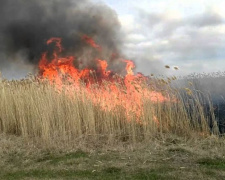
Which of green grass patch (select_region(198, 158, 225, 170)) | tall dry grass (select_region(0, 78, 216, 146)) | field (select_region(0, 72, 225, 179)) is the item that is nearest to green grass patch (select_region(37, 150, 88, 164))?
field (select_region(0, 72, 225, 179))

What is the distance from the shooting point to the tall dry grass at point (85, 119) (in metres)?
7.38

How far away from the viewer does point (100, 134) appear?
24.7ft

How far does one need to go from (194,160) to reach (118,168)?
149 centimetres

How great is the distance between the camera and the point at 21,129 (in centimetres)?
817

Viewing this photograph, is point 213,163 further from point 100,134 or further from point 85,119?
point 85,119

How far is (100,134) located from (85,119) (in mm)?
614

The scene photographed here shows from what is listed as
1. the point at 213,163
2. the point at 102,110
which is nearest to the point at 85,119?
the point at 102,110

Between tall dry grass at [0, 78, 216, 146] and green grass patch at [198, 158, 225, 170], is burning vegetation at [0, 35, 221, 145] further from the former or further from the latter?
green grass patch at [198, 158, 225, 170]

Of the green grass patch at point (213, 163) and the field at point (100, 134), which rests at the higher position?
the field at point (100, 134)

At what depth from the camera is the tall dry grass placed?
7.38m

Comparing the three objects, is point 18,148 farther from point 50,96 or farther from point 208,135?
point 208,135

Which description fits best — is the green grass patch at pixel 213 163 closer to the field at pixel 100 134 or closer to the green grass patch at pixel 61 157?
the field at pixel 100 134

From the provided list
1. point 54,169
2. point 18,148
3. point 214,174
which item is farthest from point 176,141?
point 18,148

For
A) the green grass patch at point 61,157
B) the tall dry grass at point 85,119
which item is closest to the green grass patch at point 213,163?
the tall dry grass at point 85,119
